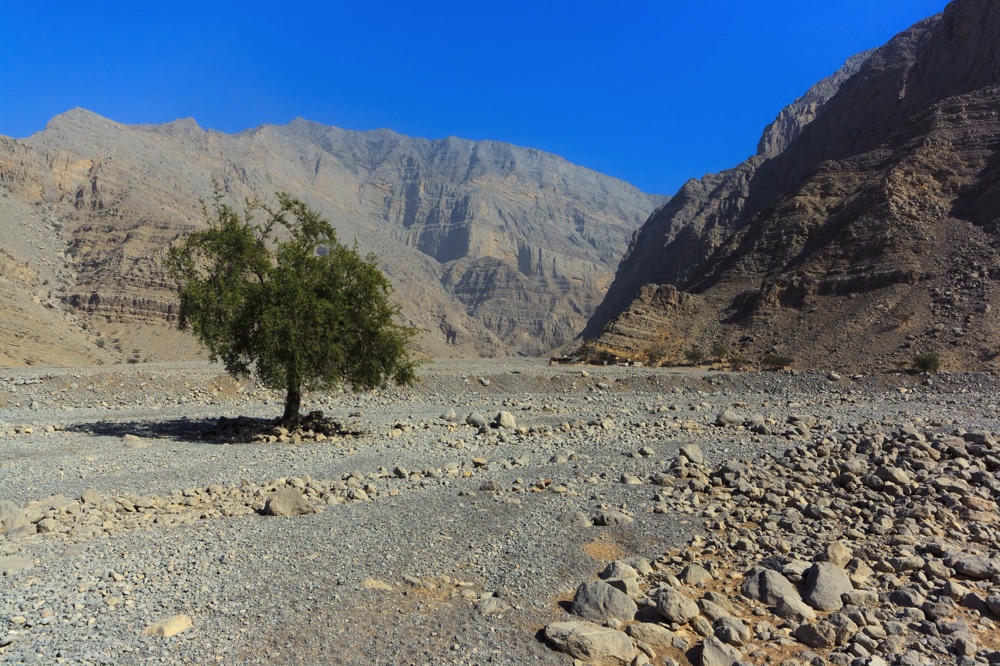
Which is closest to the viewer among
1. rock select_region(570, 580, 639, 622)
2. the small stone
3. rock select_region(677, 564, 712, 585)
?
rock select_region(570, 580, 639, 622)

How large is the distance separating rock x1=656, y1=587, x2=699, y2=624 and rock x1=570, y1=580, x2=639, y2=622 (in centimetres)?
32

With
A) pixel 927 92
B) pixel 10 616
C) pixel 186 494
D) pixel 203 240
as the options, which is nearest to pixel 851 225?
pixel 927 92

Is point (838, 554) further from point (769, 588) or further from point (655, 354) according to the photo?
point (655, 354)

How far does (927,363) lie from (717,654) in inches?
1468

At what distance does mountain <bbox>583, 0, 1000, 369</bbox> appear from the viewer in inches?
1692

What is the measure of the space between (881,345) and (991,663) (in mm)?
41924

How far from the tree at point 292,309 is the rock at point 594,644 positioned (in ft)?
42.4

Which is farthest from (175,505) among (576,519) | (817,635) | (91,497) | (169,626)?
(817,635)

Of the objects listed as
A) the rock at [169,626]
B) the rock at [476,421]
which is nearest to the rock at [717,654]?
the rock at [169,626]

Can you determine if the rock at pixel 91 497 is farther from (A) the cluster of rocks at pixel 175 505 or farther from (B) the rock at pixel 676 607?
(B) the rock at pixel 676 607

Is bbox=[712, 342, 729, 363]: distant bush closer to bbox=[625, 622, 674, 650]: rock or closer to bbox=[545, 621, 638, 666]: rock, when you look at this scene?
bbox=[625, 622, 674, 650]: rock

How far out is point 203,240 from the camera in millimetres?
18000

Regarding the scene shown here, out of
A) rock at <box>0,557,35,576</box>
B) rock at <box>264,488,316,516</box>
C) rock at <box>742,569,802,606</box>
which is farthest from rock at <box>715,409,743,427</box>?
rock at <box>0,557,35,576</box>

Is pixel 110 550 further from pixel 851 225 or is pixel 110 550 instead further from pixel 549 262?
pixel 549 262
